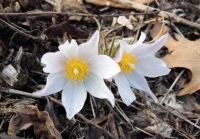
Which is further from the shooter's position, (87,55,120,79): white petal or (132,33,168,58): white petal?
(132,33,168,58): white petal

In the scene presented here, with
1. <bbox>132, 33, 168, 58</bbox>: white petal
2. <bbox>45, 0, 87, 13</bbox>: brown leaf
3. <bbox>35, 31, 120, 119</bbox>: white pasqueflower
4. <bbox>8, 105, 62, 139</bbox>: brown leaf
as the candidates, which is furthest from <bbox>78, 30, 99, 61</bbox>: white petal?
<bbox>45, 0, 87, 13</bbox>: brown leaf

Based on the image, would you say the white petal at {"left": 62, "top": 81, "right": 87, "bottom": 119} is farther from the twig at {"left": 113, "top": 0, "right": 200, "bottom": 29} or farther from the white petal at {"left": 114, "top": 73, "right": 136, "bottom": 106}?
the twig at {"left": 113, "top": 0, "right": 200, "bottom": 29}

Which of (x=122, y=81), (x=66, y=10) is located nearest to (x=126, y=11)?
(x=66, y=10)

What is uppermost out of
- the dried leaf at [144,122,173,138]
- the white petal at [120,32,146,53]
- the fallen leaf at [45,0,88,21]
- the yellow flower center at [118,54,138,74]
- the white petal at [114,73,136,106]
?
the white petal at [120,32,146,53]

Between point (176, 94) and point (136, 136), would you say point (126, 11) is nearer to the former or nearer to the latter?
point (176, 94)

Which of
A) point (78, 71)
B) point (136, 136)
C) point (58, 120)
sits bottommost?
point (136, 136)

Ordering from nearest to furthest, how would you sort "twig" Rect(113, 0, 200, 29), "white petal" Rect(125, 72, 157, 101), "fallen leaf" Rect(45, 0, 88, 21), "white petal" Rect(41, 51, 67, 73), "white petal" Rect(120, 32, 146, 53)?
1. "white petal" Rect(41, 51, 67, 73)
2. "white petal" Rect(120, 32, 146, 53)
3. "white petal" Rect(125, 72, 157, 101)
4. "fallen leaf" Rect(45, 0, 88, 21)
5. "twig" Rect(113, 0, 200, 29)

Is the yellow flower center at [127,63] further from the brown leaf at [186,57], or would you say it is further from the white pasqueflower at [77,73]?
the brown leaf at [186,57]

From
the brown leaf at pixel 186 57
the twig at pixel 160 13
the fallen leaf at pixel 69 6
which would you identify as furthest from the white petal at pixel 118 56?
the twig at pixel 160 13
